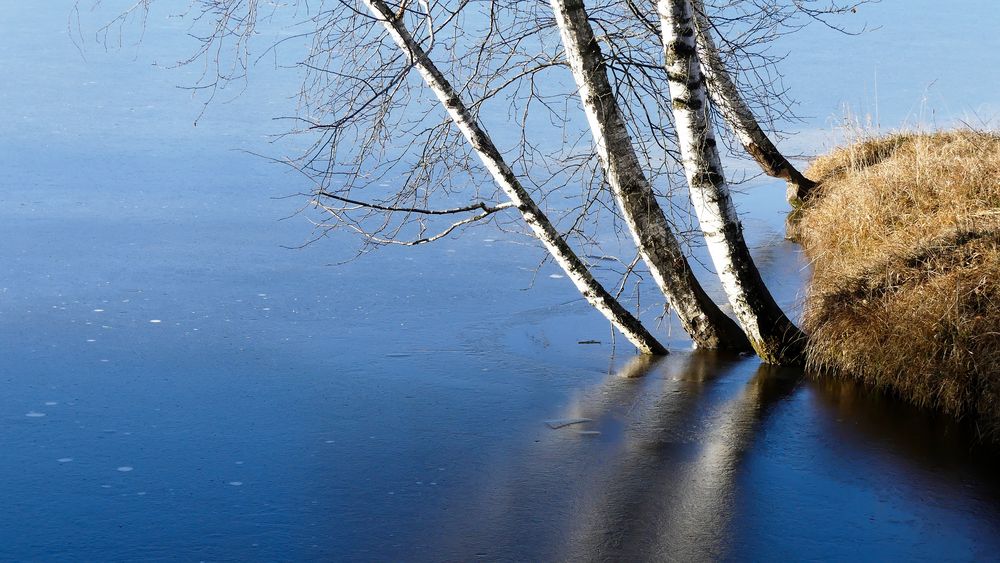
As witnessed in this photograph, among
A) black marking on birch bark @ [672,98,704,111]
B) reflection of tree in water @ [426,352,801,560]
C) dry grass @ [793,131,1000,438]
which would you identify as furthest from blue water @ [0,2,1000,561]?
black marking on birch bark @ [672,98,704,111]

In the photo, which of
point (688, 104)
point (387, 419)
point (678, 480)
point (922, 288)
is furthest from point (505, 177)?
point (922, 288)

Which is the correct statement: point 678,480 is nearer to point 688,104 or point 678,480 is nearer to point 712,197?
point 712,197

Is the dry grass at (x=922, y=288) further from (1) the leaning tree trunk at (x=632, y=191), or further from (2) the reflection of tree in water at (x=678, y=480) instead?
(1) the leaning tree trunk at (x=632, y=191)

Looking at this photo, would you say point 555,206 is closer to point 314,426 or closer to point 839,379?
point 839,379

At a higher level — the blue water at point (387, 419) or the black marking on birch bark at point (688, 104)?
the black marking on birch bark at point (688, 104)

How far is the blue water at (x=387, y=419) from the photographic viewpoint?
169 inches

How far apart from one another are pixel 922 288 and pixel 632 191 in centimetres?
170

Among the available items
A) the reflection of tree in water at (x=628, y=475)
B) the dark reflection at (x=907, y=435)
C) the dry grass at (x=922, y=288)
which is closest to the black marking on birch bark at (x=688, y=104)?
the dry grass at (x=922, y=288)

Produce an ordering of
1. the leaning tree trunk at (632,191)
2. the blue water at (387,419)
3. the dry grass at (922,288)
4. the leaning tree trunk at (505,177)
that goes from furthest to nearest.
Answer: the leaning tree trunk at (632,191) < the leaning tree trunk at (505,177) < the dry grass at (922,288) < the blue water at (387,419)

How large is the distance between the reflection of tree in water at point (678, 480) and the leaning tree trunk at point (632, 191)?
61cm

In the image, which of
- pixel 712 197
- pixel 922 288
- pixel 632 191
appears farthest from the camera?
pixel 632 191

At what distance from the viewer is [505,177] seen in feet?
20.8

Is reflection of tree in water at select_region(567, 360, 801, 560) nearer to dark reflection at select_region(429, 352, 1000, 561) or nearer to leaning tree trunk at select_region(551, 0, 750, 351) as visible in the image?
dark reflection at select_region(429, 352, 1000, 561)

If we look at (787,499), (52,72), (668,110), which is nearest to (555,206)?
(668,110)
